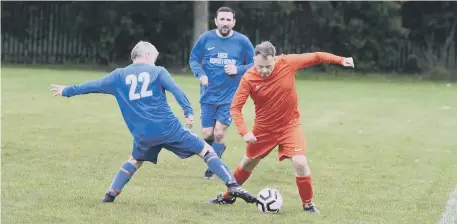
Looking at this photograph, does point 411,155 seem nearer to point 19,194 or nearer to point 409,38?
point 19,194

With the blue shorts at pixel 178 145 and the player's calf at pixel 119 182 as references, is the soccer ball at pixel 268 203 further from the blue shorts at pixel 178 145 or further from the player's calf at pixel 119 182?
the player's calf at pixel 119 182

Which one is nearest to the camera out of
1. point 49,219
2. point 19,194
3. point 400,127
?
point 49,219

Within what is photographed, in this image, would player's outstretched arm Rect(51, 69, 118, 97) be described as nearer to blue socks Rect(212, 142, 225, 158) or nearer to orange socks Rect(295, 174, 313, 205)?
orange socks Rect(295, 174, 313, 205)

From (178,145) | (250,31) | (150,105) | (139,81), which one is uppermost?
(139,81)

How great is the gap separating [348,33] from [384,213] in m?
27.4

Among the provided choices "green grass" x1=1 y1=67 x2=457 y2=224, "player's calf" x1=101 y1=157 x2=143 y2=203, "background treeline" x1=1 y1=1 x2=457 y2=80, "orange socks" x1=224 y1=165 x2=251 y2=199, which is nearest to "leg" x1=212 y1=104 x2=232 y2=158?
"green grass" x1=1 y1=67 x2=457 y2=224

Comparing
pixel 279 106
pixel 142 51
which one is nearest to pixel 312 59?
pixel 279 106

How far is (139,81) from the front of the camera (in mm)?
8070

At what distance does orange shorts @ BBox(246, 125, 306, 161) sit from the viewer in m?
8.25

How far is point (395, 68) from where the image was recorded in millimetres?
35281

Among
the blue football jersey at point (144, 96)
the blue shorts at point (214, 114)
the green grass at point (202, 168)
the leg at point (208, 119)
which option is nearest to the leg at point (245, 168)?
the green grass at point (202, 168)

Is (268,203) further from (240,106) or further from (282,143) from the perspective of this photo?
(240,106)

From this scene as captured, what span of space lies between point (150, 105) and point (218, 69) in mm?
2587

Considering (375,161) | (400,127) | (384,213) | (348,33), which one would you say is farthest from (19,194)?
(348,33)
